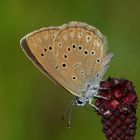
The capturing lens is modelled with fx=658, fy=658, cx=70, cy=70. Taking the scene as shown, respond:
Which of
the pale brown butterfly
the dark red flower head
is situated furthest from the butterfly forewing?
the dark red flower head

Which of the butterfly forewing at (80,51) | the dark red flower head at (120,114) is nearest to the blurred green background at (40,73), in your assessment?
the butterfly forewing at (80,51)

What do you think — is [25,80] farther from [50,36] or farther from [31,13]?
[50,36]

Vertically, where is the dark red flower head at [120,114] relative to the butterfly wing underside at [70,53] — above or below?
below

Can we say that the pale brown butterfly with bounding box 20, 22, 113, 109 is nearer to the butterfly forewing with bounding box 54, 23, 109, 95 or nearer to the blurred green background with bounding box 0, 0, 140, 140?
the butterfly forewing with bounding box 54, 23, 109, 95

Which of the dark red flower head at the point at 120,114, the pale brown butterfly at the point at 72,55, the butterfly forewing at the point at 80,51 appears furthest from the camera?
the butterfly forewing at the point at 80,51

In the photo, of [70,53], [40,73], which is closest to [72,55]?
[70,53]

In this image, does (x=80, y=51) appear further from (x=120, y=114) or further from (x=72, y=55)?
(x=120, y=114)

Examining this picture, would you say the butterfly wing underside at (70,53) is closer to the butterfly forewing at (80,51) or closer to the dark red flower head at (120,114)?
the butterfly forewing at (80,51)

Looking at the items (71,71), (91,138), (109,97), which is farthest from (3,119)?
(109,97)

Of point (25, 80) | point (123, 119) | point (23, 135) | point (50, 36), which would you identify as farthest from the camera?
point (25, 80)
